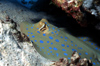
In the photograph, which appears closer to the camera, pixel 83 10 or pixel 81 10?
pixel 83 10

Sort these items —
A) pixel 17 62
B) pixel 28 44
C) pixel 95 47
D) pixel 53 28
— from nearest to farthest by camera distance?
1. pixel 17 62
2. pixel 28 44
3. pixel 53 28
4. pixel 95 47

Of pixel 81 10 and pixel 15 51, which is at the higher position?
pixel 81 10

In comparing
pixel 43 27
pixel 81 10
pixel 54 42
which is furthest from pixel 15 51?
pixel 81 10

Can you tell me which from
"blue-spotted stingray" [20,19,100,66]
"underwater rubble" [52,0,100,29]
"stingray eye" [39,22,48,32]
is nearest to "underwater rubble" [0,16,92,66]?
"blue-spotted stingray" [20,19,100,66]

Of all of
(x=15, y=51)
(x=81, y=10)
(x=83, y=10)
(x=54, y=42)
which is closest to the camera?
(x=15, y=51)

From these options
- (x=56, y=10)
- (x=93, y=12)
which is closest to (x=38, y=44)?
(x=93, y=12)

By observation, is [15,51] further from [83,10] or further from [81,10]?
[81,10]

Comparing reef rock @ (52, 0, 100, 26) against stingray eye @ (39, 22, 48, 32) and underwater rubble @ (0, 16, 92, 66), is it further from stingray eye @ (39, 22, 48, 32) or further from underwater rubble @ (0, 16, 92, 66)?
underwater rubble @ (0, 16, 92, 66)

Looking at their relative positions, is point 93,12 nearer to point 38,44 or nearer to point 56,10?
point 38,44
